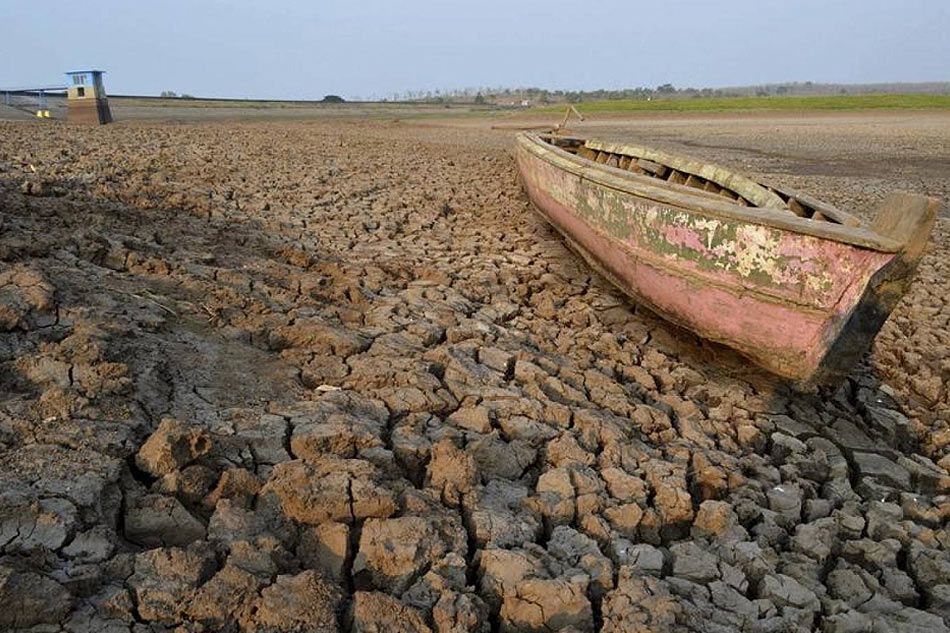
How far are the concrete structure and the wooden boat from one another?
18314 mm

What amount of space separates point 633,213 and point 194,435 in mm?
3517

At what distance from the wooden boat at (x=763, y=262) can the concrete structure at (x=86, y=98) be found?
18314 mm

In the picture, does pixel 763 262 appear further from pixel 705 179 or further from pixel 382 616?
pixel 705 179

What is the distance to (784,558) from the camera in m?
2.64

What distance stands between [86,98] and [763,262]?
20.8 meters

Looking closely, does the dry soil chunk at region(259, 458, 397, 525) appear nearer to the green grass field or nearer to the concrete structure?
the concrete structure

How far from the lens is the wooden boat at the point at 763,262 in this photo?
3379mm

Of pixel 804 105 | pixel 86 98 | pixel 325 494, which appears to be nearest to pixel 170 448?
pixel 325 494

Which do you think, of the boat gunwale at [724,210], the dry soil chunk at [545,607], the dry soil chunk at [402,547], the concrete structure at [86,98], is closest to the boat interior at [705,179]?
Result: the boat gunwale at [724,210]

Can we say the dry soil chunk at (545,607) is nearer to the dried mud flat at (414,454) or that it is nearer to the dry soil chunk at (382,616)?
the dried mud flat at (414,454)

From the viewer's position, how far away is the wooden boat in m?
3.38

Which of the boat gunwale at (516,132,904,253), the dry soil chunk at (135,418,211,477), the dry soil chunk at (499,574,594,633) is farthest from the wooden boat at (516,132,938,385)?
the dry soil chunk at (135,418,211,477)

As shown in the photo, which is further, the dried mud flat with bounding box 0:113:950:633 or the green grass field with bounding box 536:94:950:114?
the green grass field with bounding box 536:94:950:114

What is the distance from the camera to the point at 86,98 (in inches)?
750
